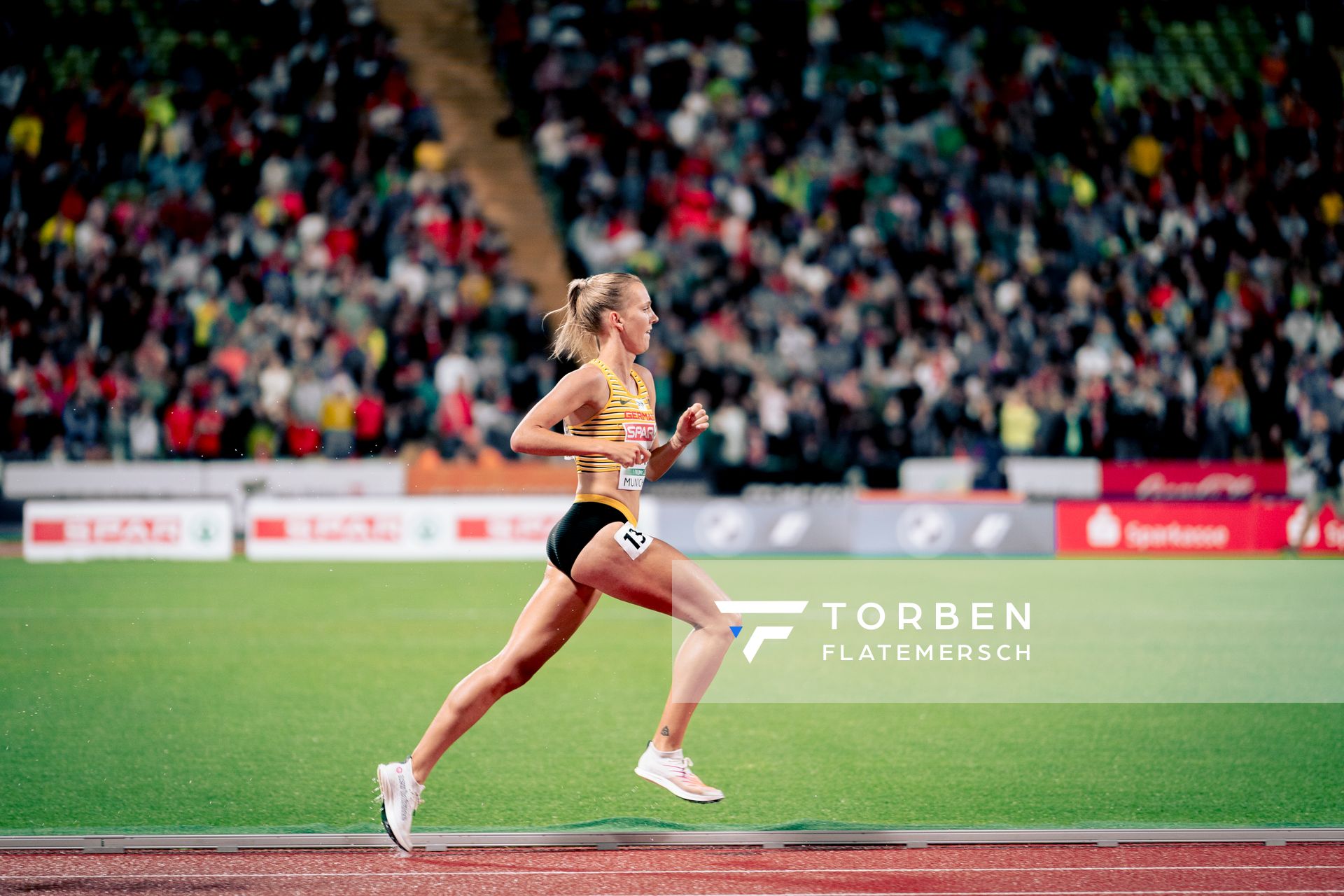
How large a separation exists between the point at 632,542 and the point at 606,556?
0.35 ft

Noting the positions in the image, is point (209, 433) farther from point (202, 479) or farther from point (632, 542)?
point (632, 542)

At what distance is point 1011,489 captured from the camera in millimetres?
18984

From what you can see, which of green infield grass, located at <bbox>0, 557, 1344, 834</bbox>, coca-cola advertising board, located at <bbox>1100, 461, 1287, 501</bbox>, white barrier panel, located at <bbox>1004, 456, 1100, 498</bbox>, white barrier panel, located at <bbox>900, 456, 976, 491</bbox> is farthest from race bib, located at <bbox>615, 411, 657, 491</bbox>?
coca-cola advertising board, located at <bbox>1100, 461, 1287, 501</bbox>

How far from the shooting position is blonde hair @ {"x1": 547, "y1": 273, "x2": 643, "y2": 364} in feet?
17.8

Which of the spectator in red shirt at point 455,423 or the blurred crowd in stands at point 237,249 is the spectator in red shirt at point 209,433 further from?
the spectator in red shirt at point 455,423

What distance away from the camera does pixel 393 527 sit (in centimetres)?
1714

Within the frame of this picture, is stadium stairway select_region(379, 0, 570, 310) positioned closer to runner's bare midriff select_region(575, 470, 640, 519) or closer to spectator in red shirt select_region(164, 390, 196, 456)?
spectator in red shirt select_region(164, 390, 196, 456)

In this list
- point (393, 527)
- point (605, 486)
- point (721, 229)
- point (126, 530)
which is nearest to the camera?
point (605, 486)

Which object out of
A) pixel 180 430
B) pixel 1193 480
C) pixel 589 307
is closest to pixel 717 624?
pixel 589 307

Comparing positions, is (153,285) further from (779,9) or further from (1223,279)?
(1223,279)

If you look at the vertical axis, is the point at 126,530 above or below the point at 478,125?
below

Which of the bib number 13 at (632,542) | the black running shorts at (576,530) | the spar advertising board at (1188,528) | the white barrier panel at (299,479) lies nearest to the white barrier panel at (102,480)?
the white barrier panel at (299,479)

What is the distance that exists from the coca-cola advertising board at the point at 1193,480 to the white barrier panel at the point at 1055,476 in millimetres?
139

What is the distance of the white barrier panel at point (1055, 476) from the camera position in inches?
748
